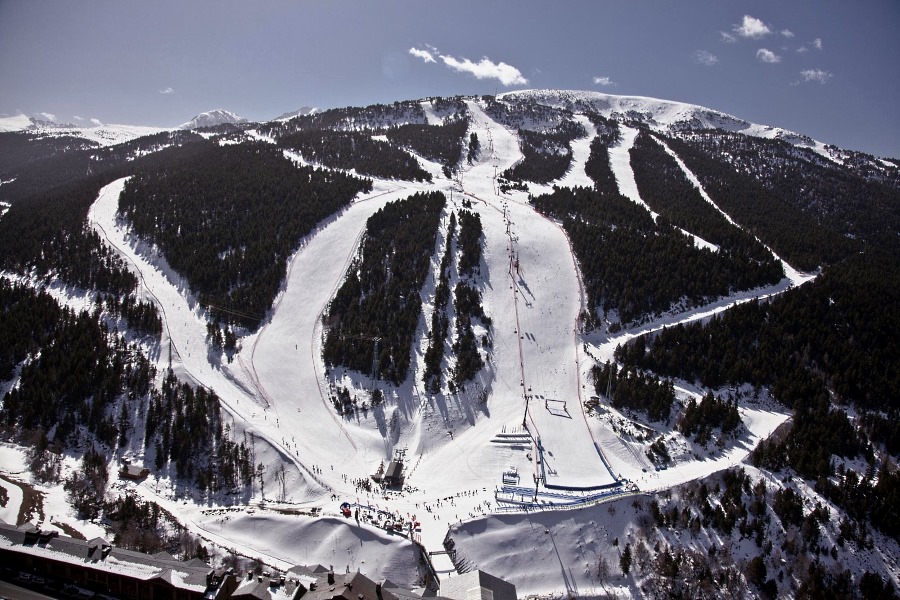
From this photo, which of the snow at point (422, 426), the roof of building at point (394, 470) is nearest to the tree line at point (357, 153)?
the snow at point (422, 426)

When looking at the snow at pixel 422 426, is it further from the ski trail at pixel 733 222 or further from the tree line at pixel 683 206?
the tree line at pixel 683 206

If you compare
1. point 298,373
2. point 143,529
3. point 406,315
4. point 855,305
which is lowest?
point 143,529

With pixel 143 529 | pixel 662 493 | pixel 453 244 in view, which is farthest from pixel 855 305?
pixel 143 529

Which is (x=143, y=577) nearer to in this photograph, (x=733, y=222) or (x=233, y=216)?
(x=233, y=216)

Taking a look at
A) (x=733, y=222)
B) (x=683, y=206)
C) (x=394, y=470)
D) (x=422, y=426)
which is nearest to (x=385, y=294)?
(x=422, y=426)

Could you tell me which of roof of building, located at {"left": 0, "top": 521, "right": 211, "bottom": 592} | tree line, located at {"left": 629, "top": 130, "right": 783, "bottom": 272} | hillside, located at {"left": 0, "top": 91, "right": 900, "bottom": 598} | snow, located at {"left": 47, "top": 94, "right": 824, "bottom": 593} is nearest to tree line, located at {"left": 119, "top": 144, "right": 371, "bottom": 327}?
hillside, located at {"left": 0, "top": 91, "right": 900, "bottom": 598}

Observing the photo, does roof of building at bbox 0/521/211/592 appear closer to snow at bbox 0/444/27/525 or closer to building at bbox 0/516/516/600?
building at bbox 0/516/516/600

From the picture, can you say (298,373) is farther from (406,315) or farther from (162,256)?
(162,256)
